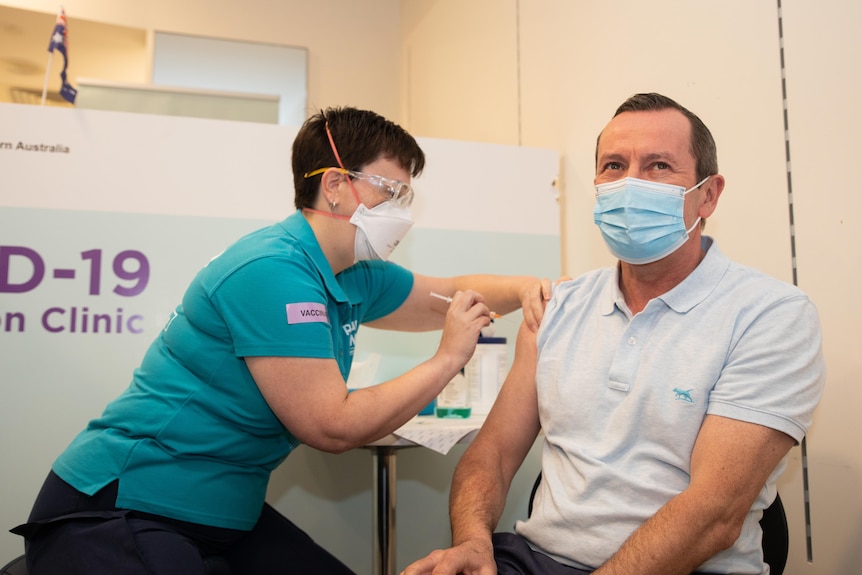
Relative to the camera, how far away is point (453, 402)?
6.76ft

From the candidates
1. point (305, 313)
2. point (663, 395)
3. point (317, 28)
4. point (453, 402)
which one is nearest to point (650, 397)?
point (663, 395)

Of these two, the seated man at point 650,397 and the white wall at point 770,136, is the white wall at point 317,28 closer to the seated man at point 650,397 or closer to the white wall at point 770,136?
the white wall at point 770,136

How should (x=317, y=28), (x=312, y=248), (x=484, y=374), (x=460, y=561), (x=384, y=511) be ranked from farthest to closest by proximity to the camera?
(x=317, y=28), (x=484, y=374), (x=384, y=511), (x=312, y=248), (x=460, y=561)

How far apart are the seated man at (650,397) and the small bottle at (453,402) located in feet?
1.86

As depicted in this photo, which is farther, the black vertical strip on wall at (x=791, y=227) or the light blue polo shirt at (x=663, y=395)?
the black vertical strip on wall at (x=791, y=227)

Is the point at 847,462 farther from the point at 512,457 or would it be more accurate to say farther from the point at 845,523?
the point at 512,457

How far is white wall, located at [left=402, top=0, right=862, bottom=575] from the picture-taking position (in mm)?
1552

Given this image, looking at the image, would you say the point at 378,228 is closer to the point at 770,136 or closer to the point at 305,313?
the point at 305,313

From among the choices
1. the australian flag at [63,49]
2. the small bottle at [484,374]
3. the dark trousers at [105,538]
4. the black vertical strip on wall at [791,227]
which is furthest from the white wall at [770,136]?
the australian flag at [63,49]

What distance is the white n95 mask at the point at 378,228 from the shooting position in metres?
1.55

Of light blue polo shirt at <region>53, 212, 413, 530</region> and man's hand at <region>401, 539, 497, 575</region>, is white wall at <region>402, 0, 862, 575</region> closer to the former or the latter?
man's hand at <region>401, 539, 497, 575</region>

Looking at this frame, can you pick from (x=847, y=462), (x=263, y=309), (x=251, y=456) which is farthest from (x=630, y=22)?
(x=251, y=456)

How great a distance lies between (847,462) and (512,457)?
76cm

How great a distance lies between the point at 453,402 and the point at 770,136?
1111 millimetres
